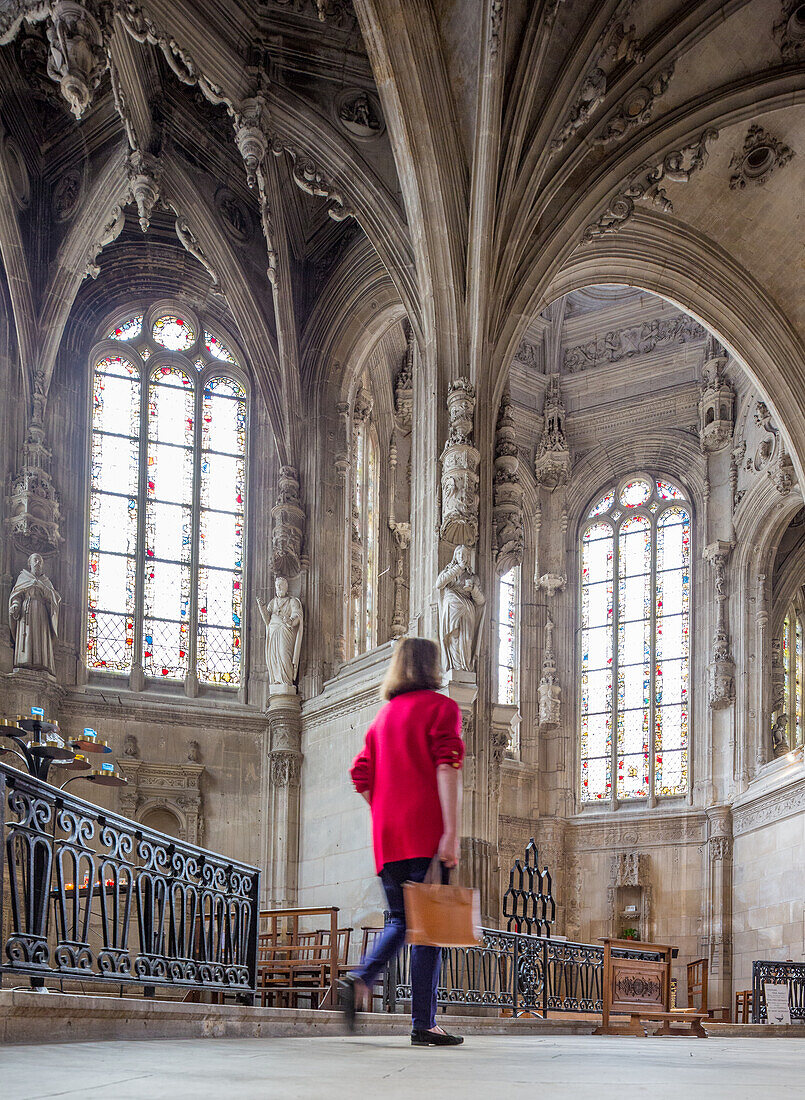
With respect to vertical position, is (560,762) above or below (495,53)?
below

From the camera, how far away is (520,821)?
78.5 feet

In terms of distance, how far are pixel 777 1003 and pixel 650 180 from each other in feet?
33.6

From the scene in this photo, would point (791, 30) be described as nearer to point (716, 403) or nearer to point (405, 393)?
point (716, 403)

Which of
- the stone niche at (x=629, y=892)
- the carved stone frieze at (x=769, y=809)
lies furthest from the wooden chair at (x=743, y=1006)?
the carved stone frieze at (x=769, y=809)

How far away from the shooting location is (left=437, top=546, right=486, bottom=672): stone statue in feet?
48.4

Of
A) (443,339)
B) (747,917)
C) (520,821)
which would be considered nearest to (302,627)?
(443,339)

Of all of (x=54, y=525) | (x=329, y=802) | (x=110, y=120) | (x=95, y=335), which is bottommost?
(x=329, y=802)

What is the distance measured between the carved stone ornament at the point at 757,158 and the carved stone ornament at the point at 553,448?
757 centimetres

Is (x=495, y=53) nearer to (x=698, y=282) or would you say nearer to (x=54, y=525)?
(x=698, y=282)

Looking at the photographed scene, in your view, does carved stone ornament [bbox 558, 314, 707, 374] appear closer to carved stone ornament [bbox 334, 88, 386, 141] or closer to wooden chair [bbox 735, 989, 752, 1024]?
carved stone ornament [bbox 334, 88, 386, 141]

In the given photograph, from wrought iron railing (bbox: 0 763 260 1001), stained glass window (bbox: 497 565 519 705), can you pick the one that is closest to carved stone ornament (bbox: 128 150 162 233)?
stained glass window (bbox: 497 565 519 705)

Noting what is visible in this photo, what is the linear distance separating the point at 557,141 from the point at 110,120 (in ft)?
22.8

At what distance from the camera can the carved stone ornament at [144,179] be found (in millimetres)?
17453

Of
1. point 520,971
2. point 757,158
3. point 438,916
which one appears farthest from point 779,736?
point 438,916
